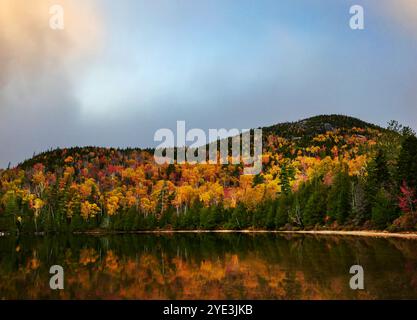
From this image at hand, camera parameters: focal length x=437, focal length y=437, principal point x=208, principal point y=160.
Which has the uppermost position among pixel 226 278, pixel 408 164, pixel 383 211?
pixel 408 164

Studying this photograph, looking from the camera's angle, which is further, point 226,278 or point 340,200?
point 340,200

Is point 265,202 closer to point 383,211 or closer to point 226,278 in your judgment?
point 383,211

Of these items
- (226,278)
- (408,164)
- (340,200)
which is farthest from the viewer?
(340,200)

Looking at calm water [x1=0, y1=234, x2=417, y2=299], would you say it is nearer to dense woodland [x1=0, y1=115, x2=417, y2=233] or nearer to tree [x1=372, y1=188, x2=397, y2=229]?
tree [x1=372, y1=188, x2=397, y2=229]

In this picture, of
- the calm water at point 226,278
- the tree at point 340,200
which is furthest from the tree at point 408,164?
the calm water at point 226,278

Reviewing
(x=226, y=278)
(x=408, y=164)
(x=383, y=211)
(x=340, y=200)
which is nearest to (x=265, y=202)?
(x=340, y=200)

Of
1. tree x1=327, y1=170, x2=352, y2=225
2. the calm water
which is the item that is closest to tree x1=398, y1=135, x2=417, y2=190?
tree x1=327, y1=170, x2=352, y2=225

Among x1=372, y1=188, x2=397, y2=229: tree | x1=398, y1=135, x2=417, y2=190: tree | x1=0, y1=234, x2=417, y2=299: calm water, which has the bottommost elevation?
x1=0, y1=234, x2=417, y2=299: calm water

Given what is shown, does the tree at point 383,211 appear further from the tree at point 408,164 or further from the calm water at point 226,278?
the calm water at point 226,278

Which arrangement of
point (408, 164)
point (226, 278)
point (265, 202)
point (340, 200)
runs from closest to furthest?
point (226, 278)
point (408, 164)
point (340, 200)
point (265, 202)

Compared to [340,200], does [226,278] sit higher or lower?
lower

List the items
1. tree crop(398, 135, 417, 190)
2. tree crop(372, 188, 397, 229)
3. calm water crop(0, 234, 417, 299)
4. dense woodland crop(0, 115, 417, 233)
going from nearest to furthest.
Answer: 1. calm water crop(0, 234, 417, 299)
2. tree crop(398, 135, 417, 190)
3. tree crop(372, 188, 397, 229)
4. dense woodland crop(0, 115, 417, 233)
